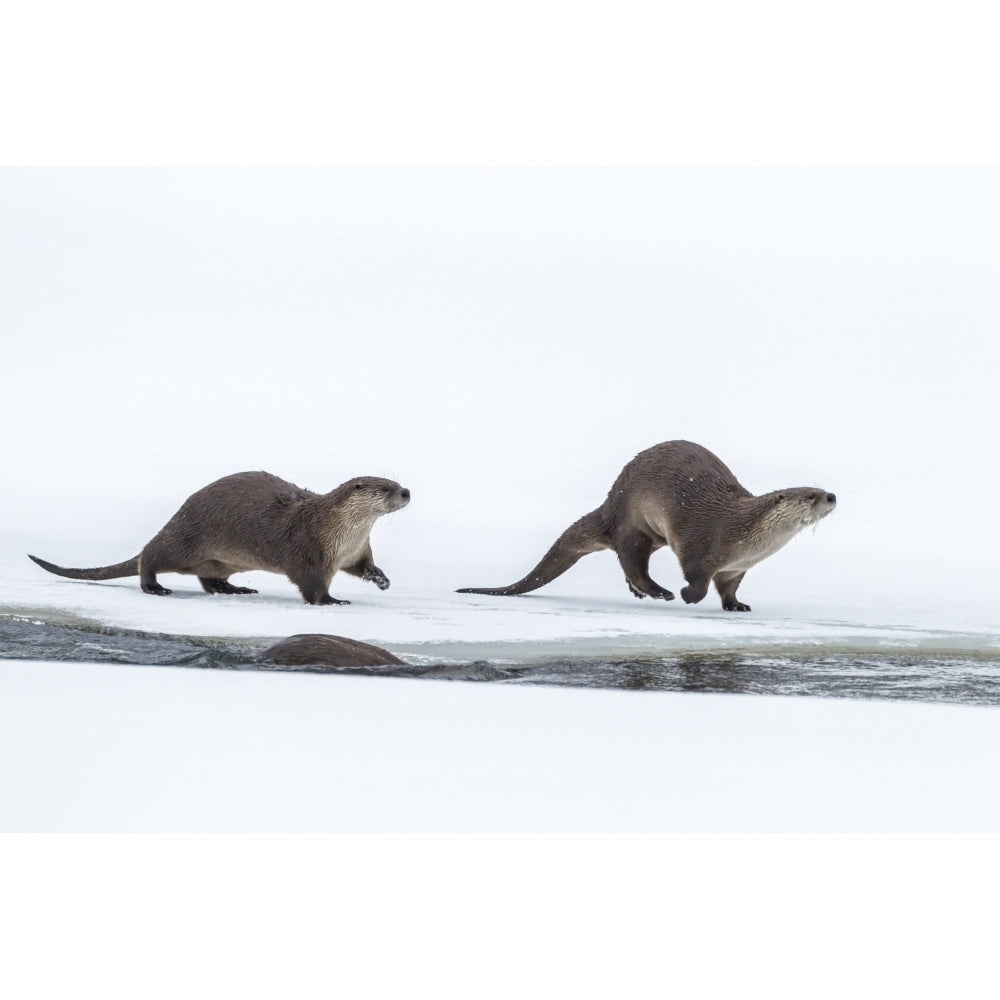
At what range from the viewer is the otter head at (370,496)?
16.3 ft

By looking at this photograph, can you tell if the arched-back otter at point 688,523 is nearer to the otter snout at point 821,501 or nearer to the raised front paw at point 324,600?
the otter snout at point 821,501

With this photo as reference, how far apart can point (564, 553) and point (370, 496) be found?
3.18 feet

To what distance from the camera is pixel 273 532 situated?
4988mm

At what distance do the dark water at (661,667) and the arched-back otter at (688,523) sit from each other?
908 millimetres

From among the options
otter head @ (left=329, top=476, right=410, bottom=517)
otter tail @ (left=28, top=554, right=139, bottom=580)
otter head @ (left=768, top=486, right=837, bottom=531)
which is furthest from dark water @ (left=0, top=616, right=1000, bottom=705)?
otter tail @ (left=28, top=554, right=139, bottom=580)

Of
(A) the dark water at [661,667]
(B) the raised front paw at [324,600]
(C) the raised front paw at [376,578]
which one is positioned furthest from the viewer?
(C) the raised front paw at [376,578]

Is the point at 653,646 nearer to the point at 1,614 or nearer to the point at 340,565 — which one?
the point at 340,565

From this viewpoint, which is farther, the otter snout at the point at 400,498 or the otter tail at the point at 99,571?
the otter tail at the point at 99,571

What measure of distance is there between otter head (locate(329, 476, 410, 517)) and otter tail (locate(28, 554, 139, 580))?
897 mm

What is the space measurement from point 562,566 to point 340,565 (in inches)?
39.4

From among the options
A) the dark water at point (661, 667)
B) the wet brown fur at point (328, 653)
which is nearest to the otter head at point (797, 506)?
the dark water at point (661, 667)

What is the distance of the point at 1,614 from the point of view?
4348 mm

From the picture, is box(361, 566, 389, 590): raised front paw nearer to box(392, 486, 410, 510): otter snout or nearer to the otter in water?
the otter in water

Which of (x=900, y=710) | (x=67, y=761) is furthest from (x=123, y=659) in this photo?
(x=900, y=710)
